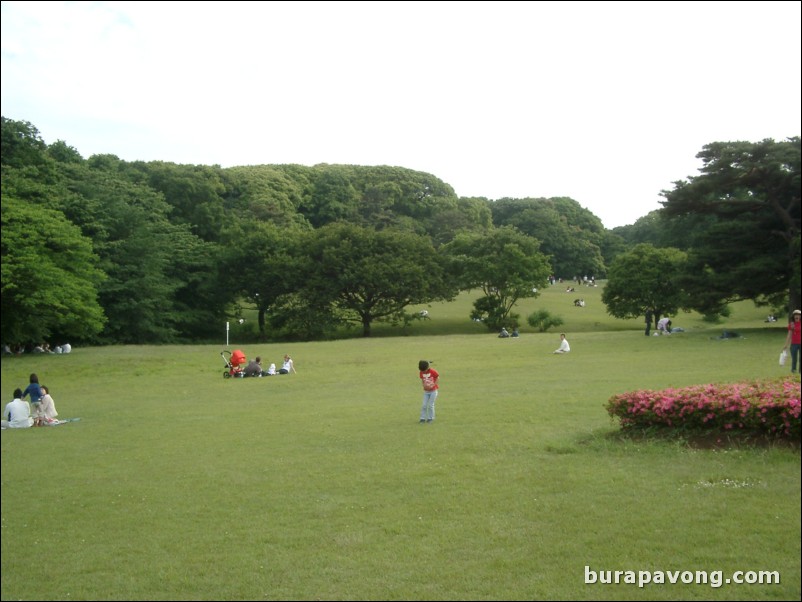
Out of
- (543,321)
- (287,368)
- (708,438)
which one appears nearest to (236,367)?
(287,368)

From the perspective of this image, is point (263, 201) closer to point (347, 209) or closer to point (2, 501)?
point (347, 209)

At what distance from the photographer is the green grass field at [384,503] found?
5852 mm

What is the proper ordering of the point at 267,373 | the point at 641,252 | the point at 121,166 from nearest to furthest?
the point at 267,373 → the point at 641,252 → the point at 121,166

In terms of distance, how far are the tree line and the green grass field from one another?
5.54ft

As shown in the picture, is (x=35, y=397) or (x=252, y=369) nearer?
(x=35, y=397)

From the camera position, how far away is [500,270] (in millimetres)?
50562

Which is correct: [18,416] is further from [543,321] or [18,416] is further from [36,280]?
[543,321]

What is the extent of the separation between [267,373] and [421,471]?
1720 cm

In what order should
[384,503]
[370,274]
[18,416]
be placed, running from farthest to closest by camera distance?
[370,274], [18,416], [384,503]

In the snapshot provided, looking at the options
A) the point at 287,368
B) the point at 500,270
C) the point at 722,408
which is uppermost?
the point at 500,270

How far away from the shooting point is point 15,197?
7305mm

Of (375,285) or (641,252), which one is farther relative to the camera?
(375,285)

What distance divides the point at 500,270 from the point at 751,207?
146 ft

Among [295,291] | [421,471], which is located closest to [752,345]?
[421,471]
